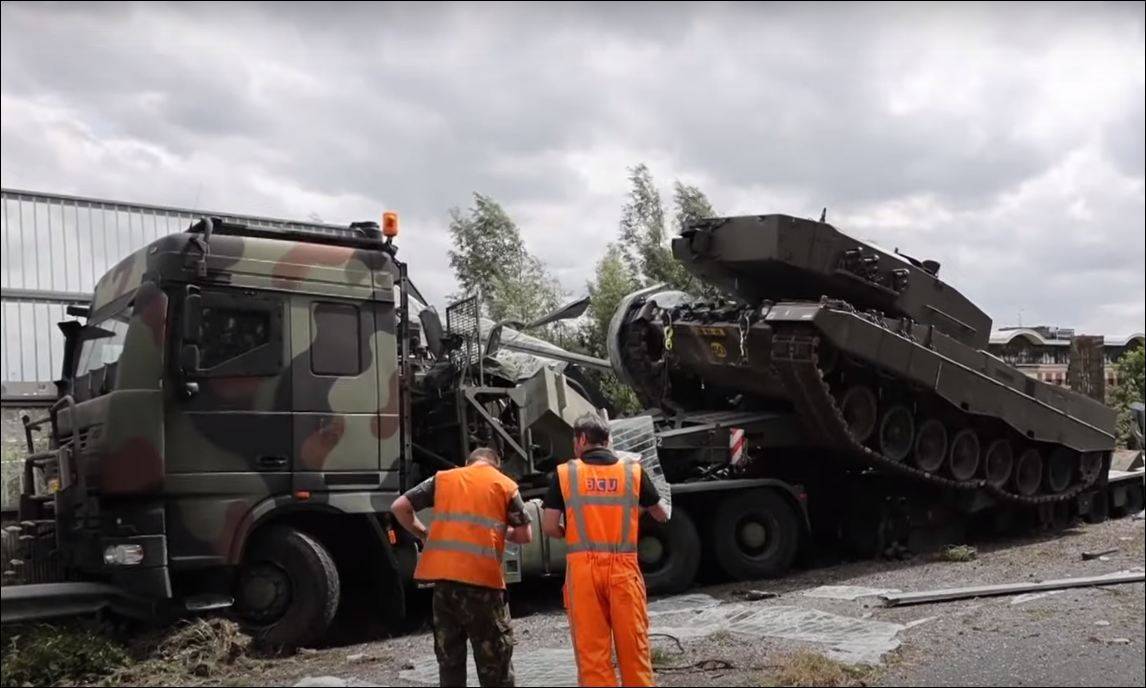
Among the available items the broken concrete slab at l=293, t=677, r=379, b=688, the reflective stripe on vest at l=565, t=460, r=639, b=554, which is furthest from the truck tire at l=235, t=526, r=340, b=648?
the reflective stripe on vest at l=565, t=460, r=639, b=554

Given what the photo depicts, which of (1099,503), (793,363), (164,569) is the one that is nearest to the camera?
(164,569)

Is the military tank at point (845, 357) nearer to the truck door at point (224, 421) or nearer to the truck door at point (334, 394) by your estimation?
the truck door at point (334, 394)

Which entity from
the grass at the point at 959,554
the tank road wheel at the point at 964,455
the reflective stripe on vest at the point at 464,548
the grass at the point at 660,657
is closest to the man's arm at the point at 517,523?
the reflective stripe on vest at the point at 464,548

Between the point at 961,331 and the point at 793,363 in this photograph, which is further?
the point at 961,331

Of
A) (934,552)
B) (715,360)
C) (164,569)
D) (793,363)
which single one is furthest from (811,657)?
(934,552)

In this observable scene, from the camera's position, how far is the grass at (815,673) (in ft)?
18.8

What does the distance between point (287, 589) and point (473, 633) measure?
260cm

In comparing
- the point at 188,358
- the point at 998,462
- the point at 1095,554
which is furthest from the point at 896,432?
the point at 188,358

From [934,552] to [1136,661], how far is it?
5.56 m

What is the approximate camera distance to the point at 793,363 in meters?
10.2

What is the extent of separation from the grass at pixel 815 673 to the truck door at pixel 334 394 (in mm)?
3279

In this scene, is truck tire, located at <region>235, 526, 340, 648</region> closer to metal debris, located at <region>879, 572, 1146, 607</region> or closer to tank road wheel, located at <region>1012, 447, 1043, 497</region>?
metal debris, located at <region>879, 572, 1146, 607</region>

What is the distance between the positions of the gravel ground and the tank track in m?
1.33

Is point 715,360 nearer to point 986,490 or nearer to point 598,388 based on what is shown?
point 598,388
